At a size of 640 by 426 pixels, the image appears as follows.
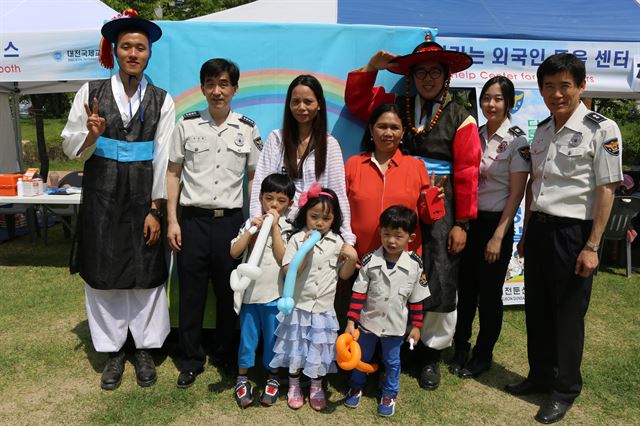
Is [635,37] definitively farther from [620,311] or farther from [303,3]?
[303,3]

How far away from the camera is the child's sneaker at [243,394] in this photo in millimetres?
2766

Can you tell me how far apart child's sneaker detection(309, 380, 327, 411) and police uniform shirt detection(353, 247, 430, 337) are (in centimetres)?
45

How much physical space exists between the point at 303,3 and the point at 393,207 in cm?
334

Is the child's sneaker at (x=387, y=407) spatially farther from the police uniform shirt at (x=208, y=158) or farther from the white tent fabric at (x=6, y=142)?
the white tent fabric at (x=6, y=142)

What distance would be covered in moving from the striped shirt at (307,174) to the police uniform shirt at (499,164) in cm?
95

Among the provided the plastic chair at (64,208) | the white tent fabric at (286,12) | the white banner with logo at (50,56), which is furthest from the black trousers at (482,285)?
the plastic chair at (64,208)

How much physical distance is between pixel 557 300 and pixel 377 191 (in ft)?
3.80

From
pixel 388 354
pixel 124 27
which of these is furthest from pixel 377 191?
pixel 124 27

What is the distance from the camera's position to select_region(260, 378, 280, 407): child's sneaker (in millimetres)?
2794

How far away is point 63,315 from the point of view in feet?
13.7

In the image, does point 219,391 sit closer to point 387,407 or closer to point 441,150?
point 387,407

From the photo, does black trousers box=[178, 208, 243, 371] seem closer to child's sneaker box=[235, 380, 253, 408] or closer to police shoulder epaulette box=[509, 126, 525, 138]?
child's sneaker box=[235, 380, 253, 408]

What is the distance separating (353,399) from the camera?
9.27 ft

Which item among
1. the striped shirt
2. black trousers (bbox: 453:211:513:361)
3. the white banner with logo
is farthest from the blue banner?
the white banner with logo
